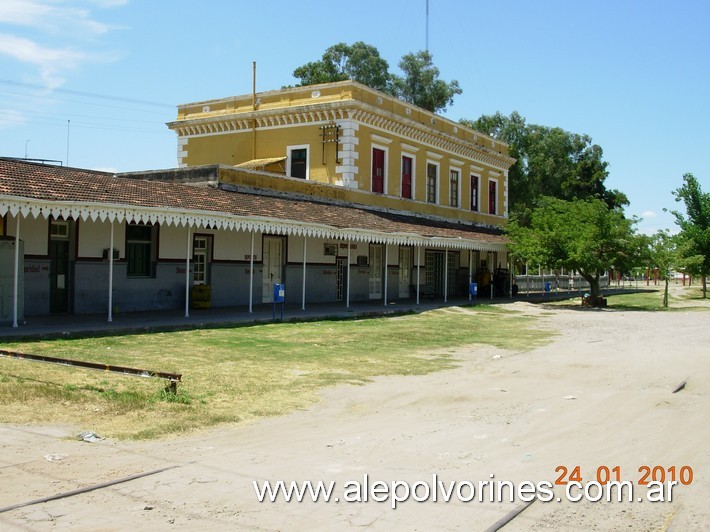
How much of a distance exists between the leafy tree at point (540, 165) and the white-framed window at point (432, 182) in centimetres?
2146

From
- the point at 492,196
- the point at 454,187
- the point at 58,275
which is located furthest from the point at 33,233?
the point at 492,196

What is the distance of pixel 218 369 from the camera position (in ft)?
36.6

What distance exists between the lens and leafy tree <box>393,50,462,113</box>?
55844 mm

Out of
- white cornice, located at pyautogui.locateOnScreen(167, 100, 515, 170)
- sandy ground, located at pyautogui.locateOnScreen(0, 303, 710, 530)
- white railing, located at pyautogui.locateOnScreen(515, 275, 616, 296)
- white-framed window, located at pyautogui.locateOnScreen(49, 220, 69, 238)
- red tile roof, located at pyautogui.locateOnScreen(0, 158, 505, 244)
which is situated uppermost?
white cornice, located at pyautogui.locateOnScreen(167, 100, 515, 170)

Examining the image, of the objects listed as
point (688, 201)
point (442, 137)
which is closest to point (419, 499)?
point (442, 137)

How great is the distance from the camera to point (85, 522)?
486cm

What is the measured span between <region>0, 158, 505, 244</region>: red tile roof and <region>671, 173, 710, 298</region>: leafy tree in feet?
62.0

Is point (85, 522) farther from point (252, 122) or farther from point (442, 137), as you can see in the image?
point (442, 137)

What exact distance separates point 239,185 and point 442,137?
1476cm

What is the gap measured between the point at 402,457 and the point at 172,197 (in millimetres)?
14033

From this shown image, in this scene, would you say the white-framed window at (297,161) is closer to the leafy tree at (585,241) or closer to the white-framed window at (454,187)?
the white-framed window at (454,187)

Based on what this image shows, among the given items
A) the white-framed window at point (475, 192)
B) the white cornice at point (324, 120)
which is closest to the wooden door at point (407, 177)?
the white cornice at point (324, 120)
